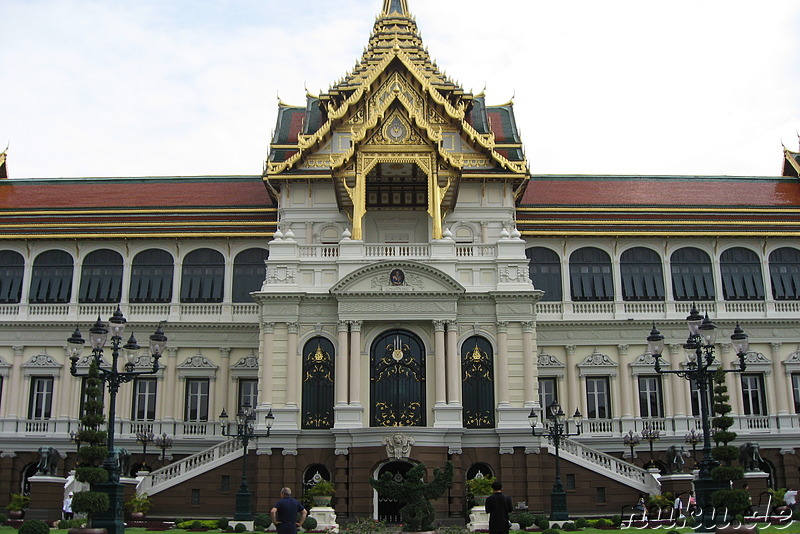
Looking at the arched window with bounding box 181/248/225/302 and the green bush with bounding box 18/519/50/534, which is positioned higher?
the arched window with bounding box 181/248/225/302

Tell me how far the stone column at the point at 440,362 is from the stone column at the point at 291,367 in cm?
545

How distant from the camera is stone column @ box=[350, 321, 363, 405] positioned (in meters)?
35.2

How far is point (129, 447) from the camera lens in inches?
1645

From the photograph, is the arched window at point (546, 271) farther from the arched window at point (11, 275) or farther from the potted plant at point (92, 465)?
the arched window at point (11, 275)

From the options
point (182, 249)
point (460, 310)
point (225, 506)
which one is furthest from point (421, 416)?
point (182, 249)

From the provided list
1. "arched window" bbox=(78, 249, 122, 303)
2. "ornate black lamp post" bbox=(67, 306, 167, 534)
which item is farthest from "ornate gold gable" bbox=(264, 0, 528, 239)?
"ornate black lamp post" bbox=(67, 306, 167, 534)

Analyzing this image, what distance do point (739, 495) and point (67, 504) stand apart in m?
23.4

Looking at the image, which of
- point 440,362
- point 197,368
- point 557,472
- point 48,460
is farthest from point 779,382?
point 48,460

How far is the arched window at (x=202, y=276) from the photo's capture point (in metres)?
45.3

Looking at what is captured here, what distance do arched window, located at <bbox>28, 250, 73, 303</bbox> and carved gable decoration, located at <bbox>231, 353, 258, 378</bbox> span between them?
9314mm

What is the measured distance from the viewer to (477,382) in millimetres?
36219

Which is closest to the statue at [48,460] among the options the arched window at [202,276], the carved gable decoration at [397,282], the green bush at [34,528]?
the arched window at [202,276]

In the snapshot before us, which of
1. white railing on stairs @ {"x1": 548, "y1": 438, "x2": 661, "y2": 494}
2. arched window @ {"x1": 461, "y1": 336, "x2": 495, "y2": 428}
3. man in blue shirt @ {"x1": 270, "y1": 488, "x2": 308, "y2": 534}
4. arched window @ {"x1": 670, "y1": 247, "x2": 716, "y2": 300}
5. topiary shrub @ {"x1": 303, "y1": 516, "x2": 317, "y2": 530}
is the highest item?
arched window @ {"x1": 670, "y1": 247, "x2": 716, "y2": 300}

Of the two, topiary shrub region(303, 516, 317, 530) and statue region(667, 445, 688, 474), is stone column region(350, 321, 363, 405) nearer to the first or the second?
topiary shrub region(303, 516, 317, 530)
